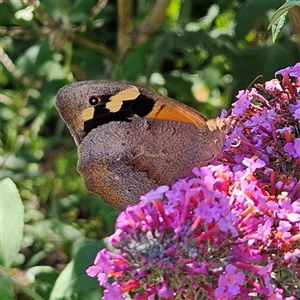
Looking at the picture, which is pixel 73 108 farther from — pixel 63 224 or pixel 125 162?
pixel 63 224

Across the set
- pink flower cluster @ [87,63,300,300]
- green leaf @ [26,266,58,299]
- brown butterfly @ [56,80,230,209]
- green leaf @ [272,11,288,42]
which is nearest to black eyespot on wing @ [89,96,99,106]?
brown butterfly @ [56,80,230,209]

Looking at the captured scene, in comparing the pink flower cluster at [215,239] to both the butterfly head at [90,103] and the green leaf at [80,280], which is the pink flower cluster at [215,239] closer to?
the butterfly head at [90,103]

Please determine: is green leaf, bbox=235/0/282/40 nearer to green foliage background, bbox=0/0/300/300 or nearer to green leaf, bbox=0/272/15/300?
green foliage background, bbox=0/0/300/300

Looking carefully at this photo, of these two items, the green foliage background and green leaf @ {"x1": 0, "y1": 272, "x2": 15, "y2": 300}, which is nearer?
green leaf @ {"x1": 0, "y1": 272, "x2": 15, "y2": 300}

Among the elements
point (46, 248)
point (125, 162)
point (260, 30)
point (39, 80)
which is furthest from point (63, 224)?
point (260, 30)

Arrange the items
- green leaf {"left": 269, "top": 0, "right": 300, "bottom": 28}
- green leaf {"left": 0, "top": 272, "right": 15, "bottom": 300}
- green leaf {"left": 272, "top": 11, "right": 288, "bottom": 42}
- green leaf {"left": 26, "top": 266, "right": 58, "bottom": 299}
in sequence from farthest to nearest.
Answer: green leaf {"left": 26, "top": 266, "right": 58, "bottom": 299}
green leaf {"left": 0, "top": 272, "right": 15, "bottom": 300}
green leaf {"left": 272, "top": 11, "right": 288, "bottom": 42}
green leaf {"left": 269, "top": 0, "right": 300, "bottom": 28}

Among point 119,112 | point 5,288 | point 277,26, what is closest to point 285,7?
point 277,26
